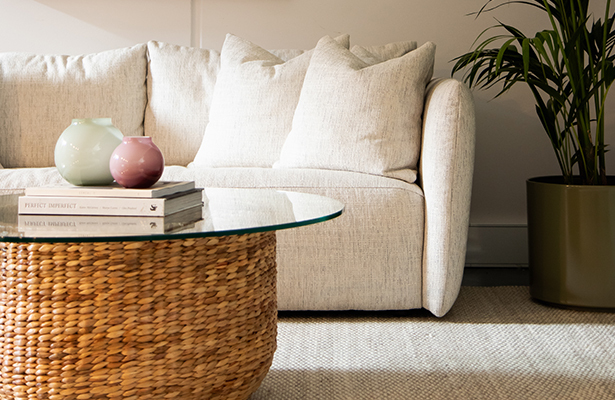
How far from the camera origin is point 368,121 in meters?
1.86

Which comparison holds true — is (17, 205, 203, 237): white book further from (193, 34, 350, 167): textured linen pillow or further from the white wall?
the white wall

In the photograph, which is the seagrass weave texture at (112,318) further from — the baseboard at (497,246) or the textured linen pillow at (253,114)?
the baseboard at (497,246)

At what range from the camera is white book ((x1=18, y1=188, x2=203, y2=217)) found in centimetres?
96

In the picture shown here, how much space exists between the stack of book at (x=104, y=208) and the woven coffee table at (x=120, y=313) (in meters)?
0.03

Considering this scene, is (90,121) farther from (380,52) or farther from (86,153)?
(380,52)

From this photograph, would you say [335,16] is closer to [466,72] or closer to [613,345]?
[466,72]

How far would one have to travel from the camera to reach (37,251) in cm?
94

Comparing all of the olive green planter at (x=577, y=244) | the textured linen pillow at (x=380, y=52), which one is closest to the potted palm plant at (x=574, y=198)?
the olive green planter at (x=577, y=244)

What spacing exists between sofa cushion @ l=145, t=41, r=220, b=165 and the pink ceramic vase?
4.14ft

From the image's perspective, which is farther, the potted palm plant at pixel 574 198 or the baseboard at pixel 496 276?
the baseboard at pixel 496 276

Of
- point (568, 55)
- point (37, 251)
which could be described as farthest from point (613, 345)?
point (37, 251)

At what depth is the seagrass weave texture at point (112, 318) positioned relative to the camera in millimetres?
929

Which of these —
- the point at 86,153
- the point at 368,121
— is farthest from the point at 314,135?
the point at 86,153

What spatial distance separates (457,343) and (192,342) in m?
0.83
